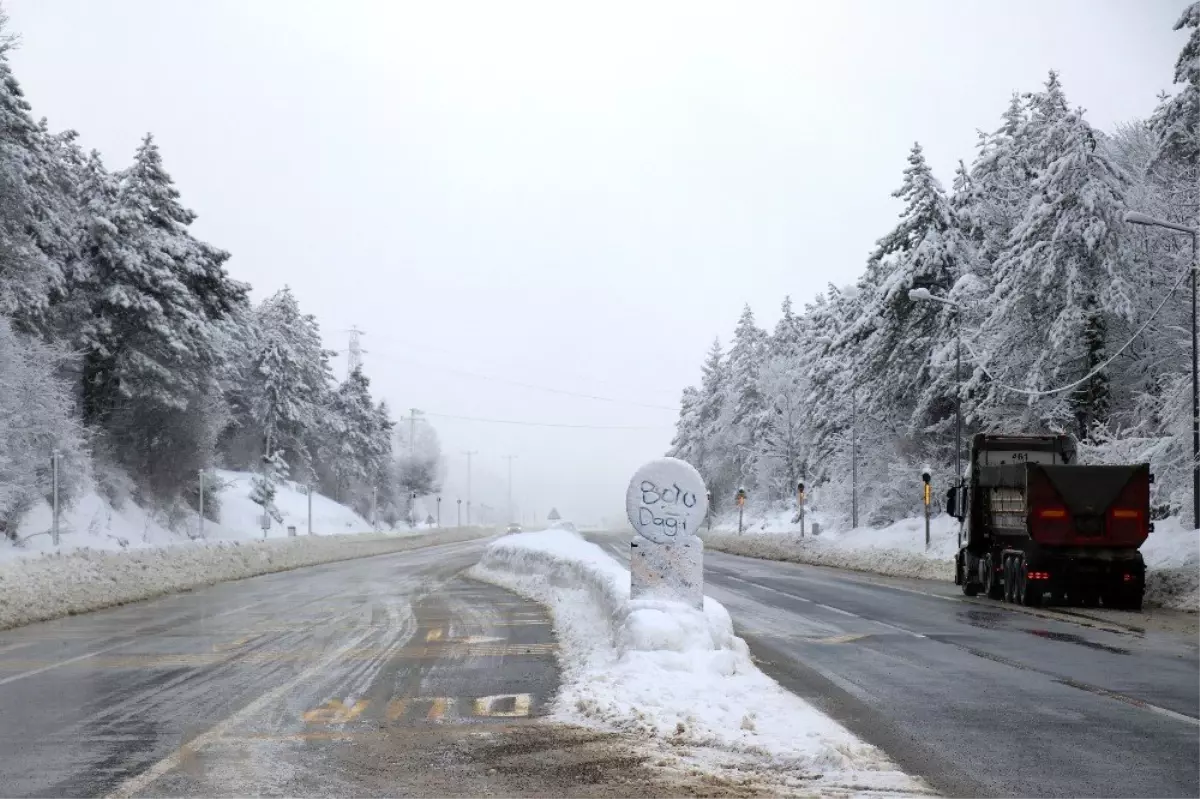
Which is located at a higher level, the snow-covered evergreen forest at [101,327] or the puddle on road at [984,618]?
the snow-covered evergreen forest at [101,327]

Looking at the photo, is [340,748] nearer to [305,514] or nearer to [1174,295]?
[1174,295]

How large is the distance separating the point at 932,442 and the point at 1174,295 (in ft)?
69.5

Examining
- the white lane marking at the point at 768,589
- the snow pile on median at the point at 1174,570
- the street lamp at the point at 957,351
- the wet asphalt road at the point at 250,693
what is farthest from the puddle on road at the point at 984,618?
the street lamp at the point at 957,351

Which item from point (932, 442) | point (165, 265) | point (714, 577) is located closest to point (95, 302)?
point (165, 265)

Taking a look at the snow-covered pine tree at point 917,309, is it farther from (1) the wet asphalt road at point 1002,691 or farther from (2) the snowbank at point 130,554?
(1) the wet asphalt road at point 1002,691

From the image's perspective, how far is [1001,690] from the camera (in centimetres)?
1161

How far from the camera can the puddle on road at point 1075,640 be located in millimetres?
15305

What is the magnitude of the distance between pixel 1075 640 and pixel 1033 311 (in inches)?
1008

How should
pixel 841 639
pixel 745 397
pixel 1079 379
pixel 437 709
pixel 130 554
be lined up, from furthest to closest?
pixel 745 397
pixel 1079 379
pixel 130 554
pixel 841 639
pixel 437 709

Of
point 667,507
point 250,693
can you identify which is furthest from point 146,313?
point 250,693

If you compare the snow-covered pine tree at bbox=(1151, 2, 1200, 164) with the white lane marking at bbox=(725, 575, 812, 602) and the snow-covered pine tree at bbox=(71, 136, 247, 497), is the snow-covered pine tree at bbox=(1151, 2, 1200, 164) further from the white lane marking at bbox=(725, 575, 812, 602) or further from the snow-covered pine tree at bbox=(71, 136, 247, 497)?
the snow-covered pine tree at bbox=(71, 136, 247, 497)

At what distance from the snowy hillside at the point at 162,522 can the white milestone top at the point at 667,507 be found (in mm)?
22659

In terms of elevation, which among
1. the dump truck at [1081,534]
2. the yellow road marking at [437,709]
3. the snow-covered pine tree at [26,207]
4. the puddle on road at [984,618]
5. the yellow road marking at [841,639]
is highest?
the snow-covered pine tree at [26,207]

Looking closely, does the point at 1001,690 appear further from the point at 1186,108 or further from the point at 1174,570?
the point at 1186,108
